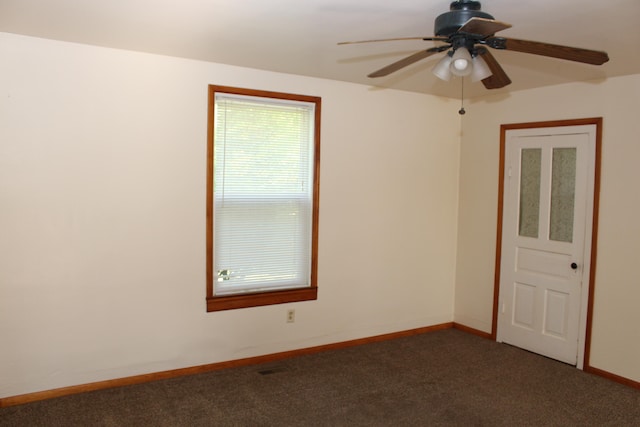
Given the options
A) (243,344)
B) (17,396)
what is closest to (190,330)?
(243,344)

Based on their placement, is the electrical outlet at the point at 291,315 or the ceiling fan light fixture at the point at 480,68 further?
the electrical outlet at the point at 291,315

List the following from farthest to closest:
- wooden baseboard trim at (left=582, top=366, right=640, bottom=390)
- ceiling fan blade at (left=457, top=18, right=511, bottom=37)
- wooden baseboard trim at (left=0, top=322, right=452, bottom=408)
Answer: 1. wooden baseboard trim at (left=582, top=366, right=640, bottom=390)
2. wooden baseboard trim at (left=0, top=322, right=452, bottom=408)
3. ceiling fan blade at (left=457, top=18, right=511, bottom=37)

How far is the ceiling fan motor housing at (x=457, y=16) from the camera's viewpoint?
2.14 meters

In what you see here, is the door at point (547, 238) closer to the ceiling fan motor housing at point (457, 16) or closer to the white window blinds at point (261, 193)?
the white window blinds at point (261, 193)

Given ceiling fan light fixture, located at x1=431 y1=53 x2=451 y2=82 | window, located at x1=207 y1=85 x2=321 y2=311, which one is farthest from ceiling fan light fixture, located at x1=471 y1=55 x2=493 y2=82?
window, located at x1=207 y1=85 x2=321 y2=311

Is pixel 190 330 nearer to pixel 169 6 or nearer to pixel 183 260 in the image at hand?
pixel 183 260

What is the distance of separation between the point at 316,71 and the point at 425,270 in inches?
90.9

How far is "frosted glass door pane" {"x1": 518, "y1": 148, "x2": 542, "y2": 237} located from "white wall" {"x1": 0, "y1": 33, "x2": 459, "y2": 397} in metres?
1.30

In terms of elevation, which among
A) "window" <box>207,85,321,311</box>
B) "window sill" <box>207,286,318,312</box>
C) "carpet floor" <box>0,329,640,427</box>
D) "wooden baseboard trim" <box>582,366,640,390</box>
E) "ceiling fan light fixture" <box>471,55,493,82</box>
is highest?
"ceiling fan light fixture" <box>471,55,493,82</box>

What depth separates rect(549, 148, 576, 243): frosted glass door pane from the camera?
4.13 meters

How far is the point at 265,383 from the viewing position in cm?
362

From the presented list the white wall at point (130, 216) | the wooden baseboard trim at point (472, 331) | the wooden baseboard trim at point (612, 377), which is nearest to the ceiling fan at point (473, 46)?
the white wall at point (130, 216)

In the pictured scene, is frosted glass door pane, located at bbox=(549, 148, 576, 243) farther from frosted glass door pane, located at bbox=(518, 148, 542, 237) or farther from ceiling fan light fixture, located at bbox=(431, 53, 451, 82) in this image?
ceiling fan light fixture, located at bbox=(431, 53, 451, 82)

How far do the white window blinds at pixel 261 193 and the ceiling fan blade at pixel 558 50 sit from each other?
2147mm
